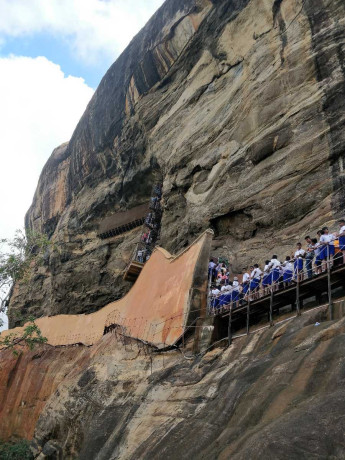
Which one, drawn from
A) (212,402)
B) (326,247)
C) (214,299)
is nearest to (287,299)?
(326,247)

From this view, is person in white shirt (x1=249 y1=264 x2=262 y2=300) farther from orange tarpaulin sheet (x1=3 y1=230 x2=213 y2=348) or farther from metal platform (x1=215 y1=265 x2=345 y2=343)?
orange tarpaulin sheet (x1=3 y1=230 x2=213 y2=348)

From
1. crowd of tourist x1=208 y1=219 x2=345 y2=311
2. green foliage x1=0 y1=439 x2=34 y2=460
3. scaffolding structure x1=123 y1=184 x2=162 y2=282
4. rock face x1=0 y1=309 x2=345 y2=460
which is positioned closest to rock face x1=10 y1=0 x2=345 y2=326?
scaffolding structure x1=123 y1=184 x2=162 y2=282

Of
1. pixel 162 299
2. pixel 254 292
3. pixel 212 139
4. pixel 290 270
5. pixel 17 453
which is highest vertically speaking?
pixel 212 139

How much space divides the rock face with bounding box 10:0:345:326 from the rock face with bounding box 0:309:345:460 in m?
6.02

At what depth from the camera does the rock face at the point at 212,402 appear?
5.40 meters

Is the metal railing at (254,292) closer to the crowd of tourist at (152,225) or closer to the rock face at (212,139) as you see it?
the rock face at (212,139)

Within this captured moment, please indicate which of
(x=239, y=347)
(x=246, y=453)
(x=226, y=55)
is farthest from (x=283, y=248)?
(x=226, y=55)

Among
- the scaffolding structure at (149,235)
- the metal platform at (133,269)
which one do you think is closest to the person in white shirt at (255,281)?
the metal platform at (133,269)

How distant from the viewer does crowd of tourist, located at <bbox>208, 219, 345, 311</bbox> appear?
1019 centimetres

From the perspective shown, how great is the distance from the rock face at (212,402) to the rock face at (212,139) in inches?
237

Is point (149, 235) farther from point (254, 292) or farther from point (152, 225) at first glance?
point (254, 292)

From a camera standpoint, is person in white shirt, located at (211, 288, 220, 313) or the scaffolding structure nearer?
person in white shirt, located at (211, 288, 220, 313)

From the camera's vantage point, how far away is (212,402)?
7.95 m

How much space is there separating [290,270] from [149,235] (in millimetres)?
15560
